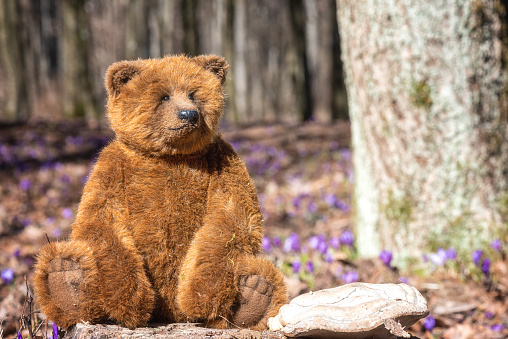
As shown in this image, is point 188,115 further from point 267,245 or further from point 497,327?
point 497,327

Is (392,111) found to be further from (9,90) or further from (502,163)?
(9,90)

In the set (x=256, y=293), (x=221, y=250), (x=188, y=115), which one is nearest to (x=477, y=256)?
(x=256, y=293)

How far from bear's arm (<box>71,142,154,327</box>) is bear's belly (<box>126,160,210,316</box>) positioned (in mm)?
53

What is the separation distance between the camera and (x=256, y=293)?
188 cm

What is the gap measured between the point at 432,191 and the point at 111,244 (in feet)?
8.86

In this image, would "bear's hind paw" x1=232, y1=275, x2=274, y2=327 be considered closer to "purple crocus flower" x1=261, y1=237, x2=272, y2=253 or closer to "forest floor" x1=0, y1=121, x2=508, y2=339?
"forest floor" x1=0, y1=121, x2=508, y2=339

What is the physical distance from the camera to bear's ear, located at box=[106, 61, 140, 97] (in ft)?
6.32

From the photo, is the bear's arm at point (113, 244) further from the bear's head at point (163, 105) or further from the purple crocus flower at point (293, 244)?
the purple crocus flower at point (293, 244)

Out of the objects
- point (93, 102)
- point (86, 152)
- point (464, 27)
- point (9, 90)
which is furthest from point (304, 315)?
point (93, 102)

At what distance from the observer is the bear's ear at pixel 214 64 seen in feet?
6.83

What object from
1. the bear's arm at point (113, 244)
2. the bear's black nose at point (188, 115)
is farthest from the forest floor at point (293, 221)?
the bear's black nose at point (188, 115)

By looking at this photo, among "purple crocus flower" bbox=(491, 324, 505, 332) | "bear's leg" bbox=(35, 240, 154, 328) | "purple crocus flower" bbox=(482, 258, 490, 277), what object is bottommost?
"purple crocus flower" bbox=(491, 324, 505, 332)

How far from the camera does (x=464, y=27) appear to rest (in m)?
3.60

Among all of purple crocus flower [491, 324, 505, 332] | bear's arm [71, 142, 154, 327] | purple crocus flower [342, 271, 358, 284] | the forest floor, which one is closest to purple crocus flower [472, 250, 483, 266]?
the forest floor
